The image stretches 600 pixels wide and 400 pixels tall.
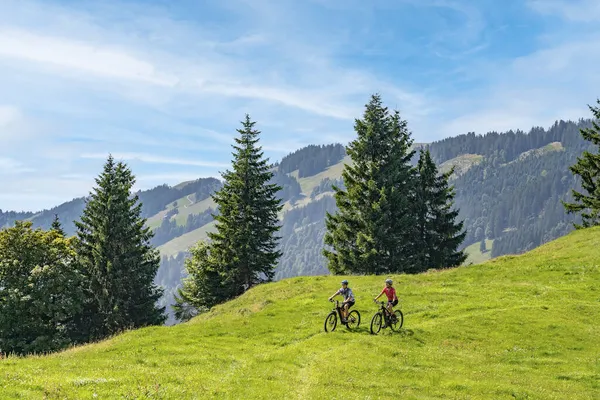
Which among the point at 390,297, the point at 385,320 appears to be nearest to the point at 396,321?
the point at 385,320

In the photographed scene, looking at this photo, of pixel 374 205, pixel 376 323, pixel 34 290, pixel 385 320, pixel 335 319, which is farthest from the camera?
pixel 374 205

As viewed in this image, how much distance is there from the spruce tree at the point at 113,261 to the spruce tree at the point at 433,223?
39.6 m

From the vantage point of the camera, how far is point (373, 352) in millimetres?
24141

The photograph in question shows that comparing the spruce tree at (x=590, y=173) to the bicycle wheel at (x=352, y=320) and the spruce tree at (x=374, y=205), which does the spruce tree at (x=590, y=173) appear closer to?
the spruce tree at (x=374, y=205)

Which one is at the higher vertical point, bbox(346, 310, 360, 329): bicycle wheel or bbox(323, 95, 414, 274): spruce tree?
bbox(323, 95, 414, 274): spruce tree

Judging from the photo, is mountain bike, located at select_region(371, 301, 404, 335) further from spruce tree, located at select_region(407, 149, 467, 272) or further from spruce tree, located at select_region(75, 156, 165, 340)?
spruce tree, located at select_region(75, 156, 165, 340)

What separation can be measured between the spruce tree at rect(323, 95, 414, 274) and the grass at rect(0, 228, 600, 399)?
18377mm

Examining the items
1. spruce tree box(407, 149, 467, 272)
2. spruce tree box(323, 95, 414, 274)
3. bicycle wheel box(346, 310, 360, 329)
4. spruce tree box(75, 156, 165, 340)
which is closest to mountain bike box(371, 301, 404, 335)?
bicycle wheel box(346, 310, 360, 329)

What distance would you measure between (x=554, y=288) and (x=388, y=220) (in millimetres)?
26943

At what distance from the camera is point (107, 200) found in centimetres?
6475

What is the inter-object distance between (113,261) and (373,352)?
49254 mm

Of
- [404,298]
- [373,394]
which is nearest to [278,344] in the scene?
[373,394]

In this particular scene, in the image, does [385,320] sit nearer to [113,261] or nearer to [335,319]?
[335,319]

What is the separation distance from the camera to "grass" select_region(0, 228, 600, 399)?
56.7 feet
